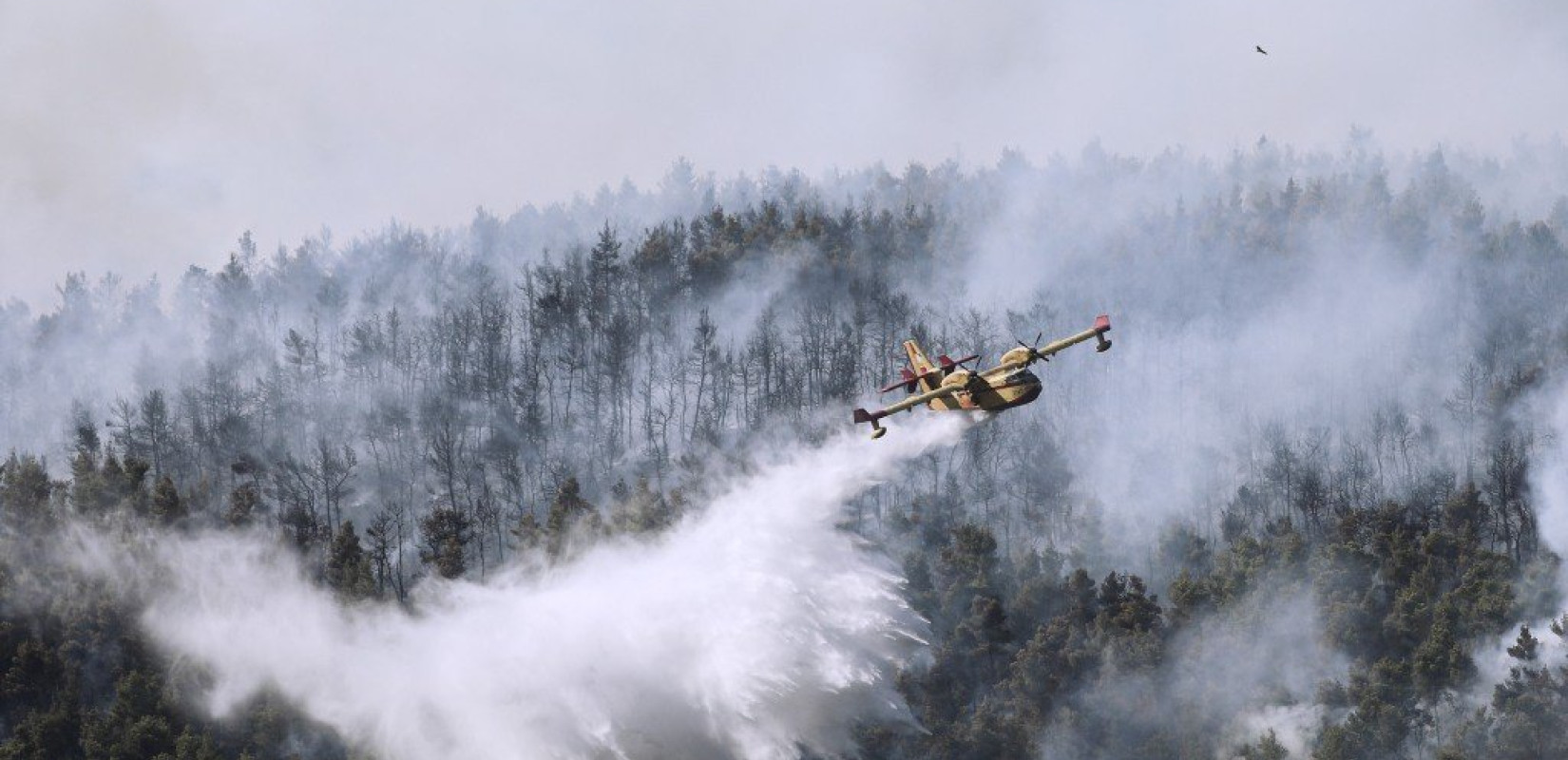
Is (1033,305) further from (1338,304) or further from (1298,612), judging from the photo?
(1298,612)

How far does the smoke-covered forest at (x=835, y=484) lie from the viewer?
87.8m

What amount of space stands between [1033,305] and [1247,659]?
54.6 m

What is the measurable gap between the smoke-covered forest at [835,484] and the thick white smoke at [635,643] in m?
0.22

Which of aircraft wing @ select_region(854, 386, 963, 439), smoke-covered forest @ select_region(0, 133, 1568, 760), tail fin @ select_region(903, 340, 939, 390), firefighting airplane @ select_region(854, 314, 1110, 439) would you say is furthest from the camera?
smoke-covered forest @ select_region(0, 133, 1568, 760)

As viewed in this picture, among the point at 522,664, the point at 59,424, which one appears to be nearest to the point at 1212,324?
the point at 522,664

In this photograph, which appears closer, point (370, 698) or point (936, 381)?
point (936, 381)

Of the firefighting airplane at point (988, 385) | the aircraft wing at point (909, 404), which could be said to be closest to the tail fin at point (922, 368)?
the firefighting airplane at point (988, 385)

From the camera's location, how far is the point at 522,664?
3406 inches

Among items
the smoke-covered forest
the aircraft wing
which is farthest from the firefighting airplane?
the smoke-covered forest

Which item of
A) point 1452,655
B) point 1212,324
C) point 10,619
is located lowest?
point 1452,655

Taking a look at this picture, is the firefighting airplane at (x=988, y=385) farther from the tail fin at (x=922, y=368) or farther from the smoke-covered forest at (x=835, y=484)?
the smoke-covered forest at (x=835, y=484)

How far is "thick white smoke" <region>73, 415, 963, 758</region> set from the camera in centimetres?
8369

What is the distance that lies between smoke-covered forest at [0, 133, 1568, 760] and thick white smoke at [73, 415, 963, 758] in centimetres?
22

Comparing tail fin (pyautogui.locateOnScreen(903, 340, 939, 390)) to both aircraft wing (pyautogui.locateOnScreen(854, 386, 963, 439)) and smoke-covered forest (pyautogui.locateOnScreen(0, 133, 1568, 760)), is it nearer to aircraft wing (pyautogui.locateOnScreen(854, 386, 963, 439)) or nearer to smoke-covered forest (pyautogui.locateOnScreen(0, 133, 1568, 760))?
aircraft wing (pyautogui.locateOnScreen(854, 386, 963, 439))
